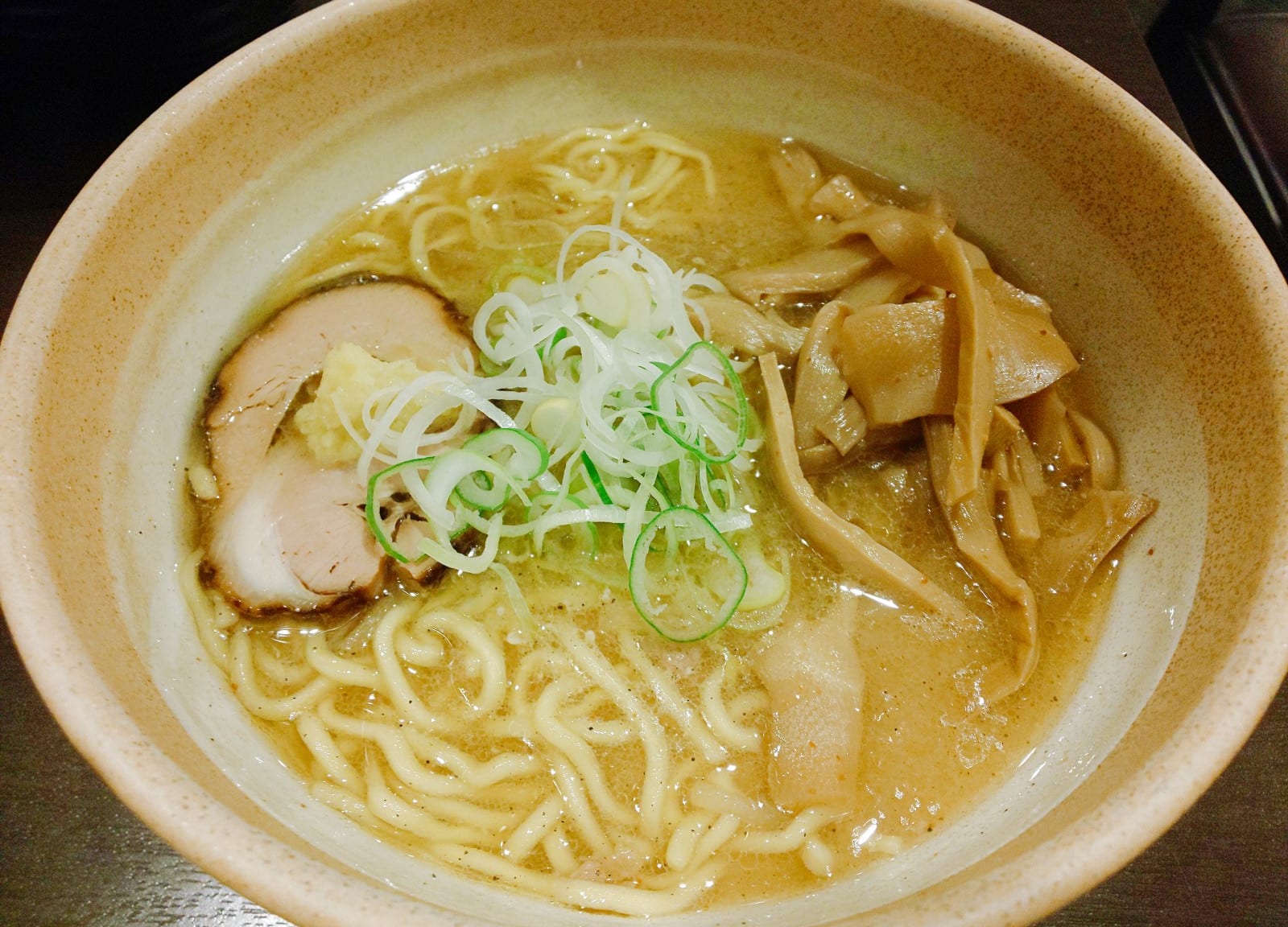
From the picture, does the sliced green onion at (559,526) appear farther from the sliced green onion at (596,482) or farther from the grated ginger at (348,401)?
the grated ginger at (348,401)

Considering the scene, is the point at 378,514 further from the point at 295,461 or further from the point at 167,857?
the point at 167,857

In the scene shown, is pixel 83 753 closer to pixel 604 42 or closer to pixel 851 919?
pixel 851 919

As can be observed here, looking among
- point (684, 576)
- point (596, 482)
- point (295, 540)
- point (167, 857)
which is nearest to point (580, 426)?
point (596, 482)

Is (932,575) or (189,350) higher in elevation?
(189,350)

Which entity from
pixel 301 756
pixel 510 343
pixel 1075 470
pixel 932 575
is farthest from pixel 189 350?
pixel 1075 470

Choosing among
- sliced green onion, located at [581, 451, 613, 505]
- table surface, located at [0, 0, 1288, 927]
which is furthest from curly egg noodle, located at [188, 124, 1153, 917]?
table surface, located at [0, 0, 1288, 927]

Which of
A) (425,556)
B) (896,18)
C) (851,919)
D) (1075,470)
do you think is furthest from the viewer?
(896,18)
